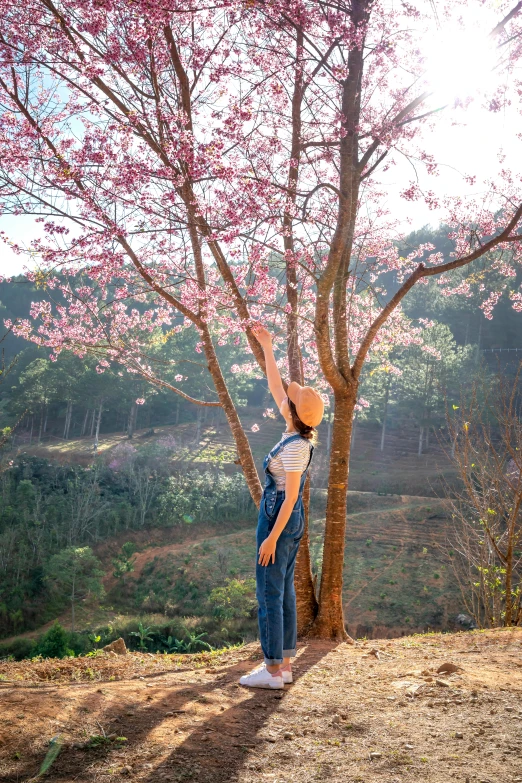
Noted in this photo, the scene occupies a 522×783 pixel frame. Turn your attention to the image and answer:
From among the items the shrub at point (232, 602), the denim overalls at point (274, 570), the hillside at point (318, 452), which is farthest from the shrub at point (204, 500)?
the denim overalls at point (274, 570)

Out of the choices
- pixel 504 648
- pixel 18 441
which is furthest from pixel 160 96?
pixel 18 441

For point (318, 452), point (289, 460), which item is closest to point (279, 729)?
point (289, 460)

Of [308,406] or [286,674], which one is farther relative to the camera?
[286,674]

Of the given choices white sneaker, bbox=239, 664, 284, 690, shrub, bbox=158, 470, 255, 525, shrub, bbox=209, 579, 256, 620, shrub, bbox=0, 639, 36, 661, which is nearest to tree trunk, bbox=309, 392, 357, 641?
white sneaker, bbox=239, 664, 284, 690

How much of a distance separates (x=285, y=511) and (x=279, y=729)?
86 cm

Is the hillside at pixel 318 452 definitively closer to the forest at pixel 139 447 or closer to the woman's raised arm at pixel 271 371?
the forest at pixel 139 447

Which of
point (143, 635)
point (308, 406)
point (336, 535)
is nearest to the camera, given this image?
point (308, 406)

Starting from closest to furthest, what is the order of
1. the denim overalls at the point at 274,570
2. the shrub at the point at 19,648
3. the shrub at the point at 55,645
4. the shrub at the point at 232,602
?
1. the denim overalls at the point at 274,570
2. the shrub at the point at 55,645
3. the shrub at the point at 19,648
4. the shrub at the point at 232,602

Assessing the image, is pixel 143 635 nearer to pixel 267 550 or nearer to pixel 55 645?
pixel 55 645

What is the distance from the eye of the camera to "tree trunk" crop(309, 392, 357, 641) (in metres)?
4.88

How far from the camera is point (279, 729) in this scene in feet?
7.74

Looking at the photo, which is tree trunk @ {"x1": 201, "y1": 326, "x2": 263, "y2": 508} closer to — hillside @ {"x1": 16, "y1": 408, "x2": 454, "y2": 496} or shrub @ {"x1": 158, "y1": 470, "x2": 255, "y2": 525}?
shrub @ {"x1": 158, "y1": 470, "x2": 255, "y2": 525}

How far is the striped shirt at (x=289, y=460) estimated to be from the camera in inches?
109

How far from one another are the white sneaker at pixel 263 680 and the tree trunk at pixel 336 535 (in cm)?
199
